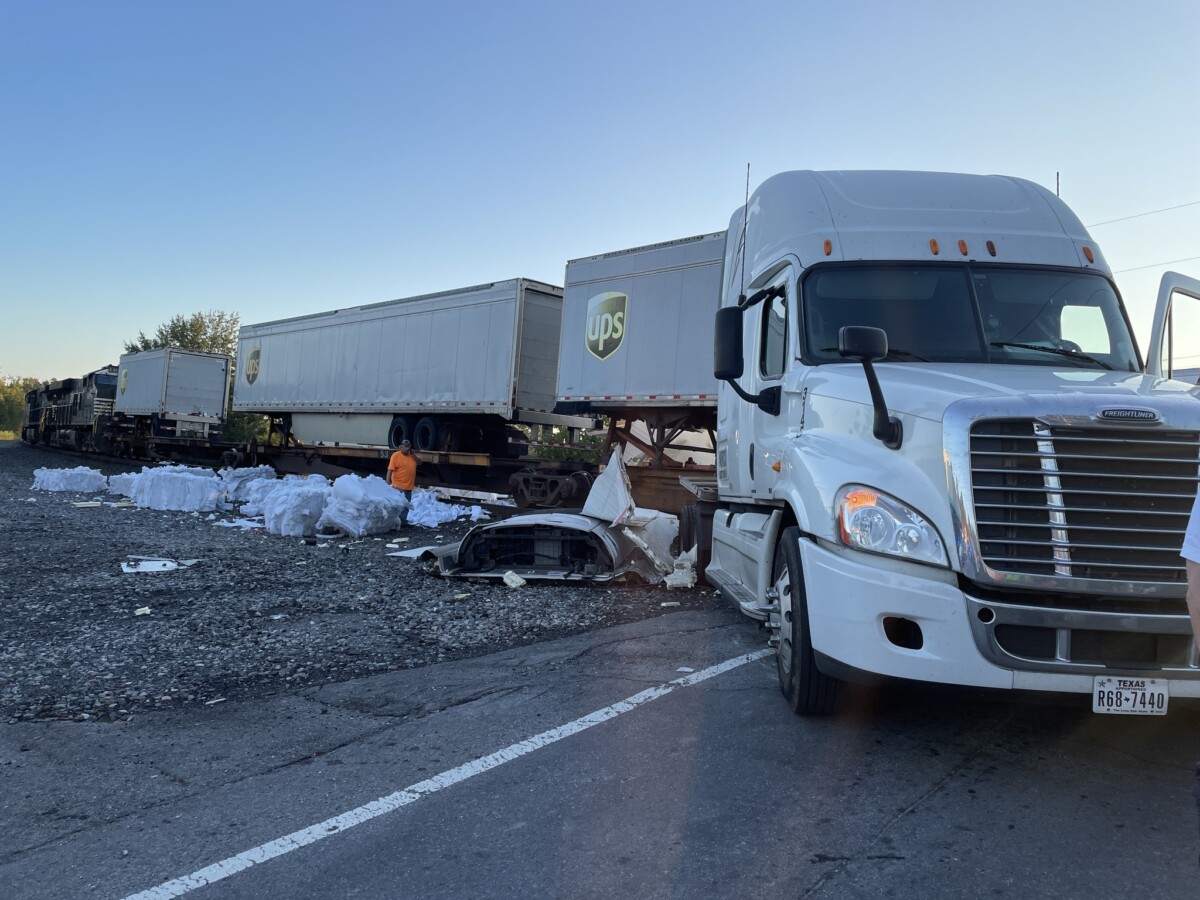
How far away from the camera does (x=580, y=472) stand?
15000 mm

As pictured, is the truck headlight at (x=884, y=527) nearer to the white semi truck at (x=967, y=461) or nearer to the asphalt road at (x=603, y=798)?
the white semi truck at (x=967, y=461)

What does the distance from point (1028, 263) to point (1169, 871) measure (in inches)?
138

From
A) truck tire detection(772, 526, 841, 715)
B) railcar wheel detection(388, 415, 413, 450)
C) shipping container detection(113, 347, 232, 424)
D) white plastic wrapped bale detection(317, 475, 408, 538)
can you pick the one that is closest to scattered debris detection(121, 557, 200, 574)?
white plastic wrapped bale detection(317, 475, 408, 538)

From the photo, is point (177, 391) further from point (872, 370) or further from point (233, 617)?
point (872, 370)

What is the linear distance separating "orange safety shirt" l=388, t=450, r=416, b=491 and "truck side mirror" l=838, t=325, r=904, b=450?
475 inches

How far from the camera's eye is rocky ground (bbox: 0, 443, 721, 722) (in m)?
5.32

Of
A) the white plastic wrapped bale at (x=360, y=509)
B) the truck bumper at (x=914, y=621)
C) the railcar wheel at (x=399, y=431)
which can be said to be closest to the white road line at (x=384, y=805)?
the truck bumper at (x=914, y=621)

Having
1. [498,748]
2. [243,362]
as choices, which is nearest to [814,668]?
[498,748]

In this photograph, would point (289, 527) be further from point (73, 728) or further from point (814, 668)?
point (814, 668)

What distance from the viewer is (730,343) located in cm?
539

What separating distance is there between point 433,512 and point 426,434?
4.62 m

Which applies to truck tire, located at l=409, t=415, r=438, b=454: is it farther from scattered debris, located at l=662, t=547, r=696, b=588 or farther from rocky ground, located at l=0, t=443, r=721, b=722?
scattered debris, located at l=662, t=547, r=696, b=588

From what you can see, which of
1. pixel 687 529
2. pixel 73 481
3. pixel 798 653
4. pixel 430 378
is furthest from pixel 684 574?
pixel 73 481

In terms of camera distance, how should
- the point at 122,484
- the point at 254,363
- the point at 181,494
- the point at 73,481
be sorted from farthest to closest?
the point at 254,363 → the point at 73,481 → the point at 122,484 → the point at 181,494
